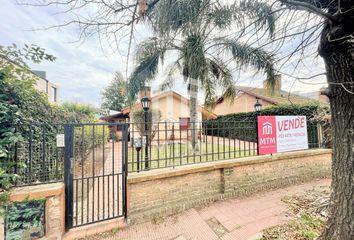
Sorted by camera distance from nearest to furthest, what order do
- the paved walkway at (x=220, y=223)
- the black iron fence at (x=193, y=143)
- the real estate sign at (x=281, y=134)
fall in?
the paved walkway at (x=220, y=223), the black iron fence at (x=193, y=143), the real estate sign at (x=281, y=134)

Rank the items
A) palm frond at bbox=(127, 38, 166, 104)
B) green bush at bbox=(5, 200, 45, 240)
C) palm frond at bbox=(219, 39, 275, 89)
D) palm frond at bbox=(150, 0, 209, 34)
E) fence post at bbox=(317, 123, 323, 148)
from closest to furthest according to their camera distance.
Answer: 1. palm frond at bbox=(150, 0, 209, 34)
2. green bush at bbox=(5, 200, 45, 240)
3. palm frond at bbox=(219, 39, 275, 89)
4. fence post at bbox=(317, 123, 323, 148)
5. palm frond at bbox=(127, 38, 166, 104)

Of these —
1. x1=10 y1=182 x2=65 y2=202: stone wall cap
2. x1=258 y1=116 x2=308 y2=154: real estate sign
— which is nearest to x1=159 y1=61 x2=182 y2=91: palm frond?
x1=258 y1=116 x2=308 y2=154: real estate sign

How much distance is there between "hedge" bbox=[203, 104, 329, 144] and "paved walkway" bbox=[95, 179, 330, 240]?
167 centimetres

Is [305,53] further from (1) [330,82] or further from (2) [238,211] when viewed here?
(2) [238,211]

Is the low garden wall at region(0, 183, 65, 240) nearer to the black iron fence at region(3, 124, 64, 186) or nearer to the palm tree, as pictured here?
the black iron fence at region(3, 124, 64, 186)

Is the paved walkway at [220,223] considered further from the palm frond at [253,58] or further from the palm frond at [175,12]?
the palm frond at [175,12]

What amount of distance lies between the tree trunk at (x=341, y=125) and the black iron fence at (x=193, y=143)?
2.38 m

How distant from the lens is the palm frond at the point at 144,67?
7.98 meters

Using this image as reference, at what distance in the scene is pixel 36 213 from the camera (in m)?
3.06

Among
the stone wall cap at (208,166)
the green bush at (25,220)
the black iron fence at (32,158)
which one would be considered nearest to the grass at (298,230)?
the stone wall cap at (208,166)

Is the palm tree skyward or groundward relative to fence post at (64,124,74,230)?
skyward

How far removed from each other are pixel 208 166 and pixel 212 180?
0.40 meters

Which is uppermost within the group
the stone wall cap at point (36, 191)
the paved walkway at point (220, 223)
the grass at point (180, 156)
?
the grass at point (180, 156)

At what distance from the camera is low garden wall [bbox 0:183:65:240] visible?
2900 mm
